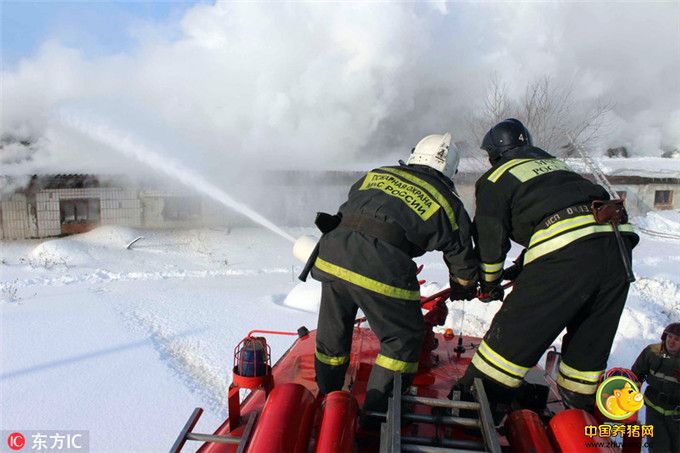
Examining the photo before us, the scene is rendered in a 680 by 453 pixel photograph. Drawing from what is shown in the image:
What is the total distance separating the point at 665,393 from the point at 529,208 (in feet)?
5.83

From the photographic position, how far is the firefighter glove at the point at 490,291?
2.47 m

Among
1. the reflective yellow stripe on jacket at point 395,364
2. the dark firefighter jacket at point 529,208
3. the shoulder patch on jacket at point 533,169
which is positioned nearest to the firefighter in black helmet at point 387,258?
the reflective yellow stripe on jacket at point 395,364

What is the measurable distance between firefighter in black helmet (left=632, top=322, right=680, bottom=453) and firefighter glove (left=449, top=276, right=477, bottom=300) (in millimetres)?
1471

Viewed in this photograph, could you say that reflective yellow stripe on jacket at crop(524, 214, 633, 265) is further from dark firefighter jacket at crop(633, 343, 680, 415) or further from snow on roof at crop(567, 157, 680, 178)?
snow on roof at crop(567, 157, 680, 178)

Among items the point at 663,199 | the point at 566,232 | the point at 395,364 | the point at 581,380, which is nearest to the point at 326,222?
the point at 395,364

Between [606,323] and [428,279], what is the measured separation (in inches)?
241

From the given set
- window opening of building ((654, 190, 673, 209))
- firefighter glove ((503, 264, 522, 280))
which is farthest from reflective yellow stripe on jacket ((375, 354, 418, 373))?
window opening of building ((654, 190, 673, 209))

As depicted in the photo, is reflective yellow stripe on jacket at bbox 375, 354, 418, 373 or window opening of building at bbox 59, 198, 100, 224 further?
window opening of building at bbox 59, 198, 100, 224

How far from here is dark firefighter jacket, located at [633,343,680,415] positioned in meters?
2.97

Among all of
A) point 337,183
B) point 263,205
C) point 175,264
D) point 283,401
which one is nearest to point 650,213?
point 337,183

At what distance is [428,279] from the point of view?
27.3 feet

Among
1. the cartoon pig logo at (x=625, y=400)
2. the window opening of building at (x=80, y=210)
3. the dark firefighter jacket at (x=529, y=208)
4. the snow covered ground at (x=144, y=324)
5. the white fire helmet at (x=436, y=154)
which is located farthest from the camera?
the window opening of building at (x=80, y=210)

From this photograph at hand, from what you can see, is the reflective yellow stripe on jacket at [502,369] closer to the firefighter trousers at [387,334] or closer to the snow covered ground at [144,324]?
the firefighter trousers at [387,334]

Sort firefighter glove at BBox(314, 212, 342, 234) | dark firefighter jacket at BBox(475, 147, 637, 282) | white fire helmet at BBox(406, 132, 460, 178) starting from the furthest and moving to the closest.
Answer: white fire helmet at BBox(406, 132, 460, 178) → firefighter glove at BBox(314, 212, 342, 234) → dark firefighter jacket at BBox(475, 147, 637, 282)
